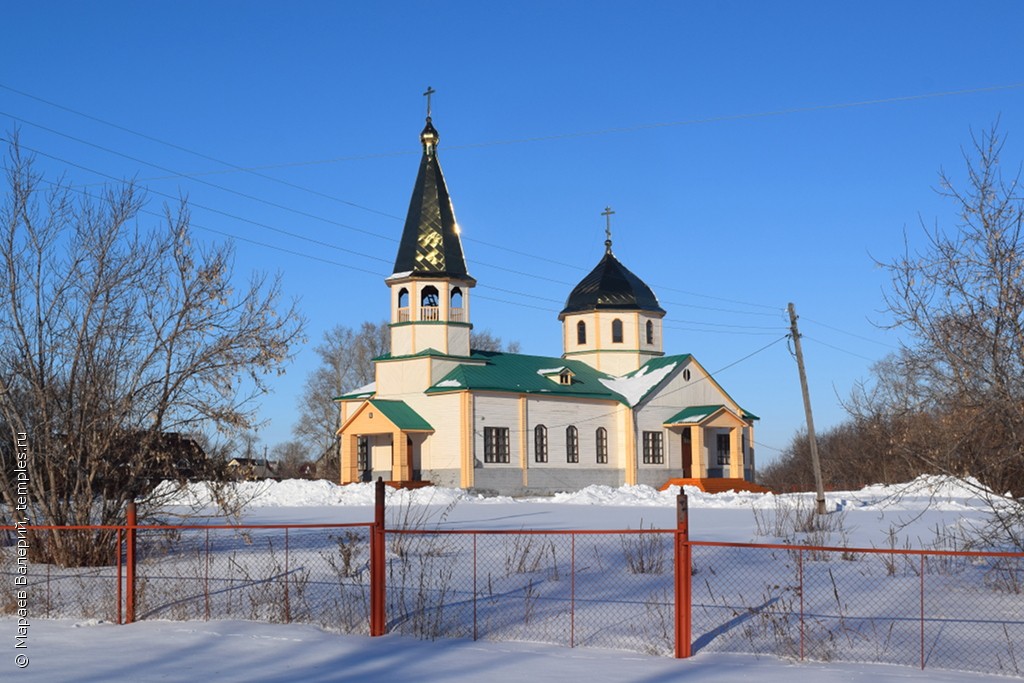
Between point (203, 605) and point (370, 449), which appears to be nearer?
point (203, 605)

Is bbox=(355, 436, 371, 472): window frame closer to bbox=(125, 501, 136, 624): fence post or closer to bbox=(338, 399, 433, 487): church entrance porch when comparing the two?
bbox=(338, 399, 433, 487): church entrance porch

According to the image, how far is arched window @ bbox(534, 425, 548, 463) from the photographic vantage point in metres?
47.7

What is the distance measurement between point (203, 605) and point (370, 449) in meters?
33.8

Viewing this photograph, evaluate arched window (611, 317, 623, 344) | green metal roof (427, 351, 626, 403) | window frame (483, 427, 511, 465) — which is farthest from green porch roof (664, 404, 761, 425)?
window frame (483, 427, 511, 465)

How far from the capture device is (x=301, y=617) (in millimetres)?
13266

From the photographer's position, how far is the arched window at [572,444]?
4875 cm

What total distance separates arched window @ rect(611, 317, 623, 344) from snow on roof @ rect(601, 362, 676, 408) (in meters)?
1.80

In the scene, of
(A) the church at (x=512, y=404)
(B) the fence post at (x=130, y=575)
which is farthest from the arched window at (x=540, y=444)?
(B) the fence post at (x=130, y=575)

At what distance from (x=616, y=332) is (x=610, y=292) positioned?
6.42ft

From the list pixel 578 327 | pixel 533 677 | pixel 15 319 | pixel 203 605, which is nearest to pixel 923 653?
pixel 533 677

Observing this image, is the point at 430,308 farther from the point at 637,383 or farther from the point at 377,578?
the point at 377,578

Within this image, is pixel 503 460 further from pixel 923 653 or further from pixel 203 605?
pixel 923 653

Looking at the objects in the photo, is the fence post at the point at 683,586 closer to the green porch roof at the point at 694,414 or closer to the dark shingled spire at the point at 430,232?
the dark shingled spire at the point at 430,232

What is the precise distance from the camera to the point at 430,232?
46.6 m
